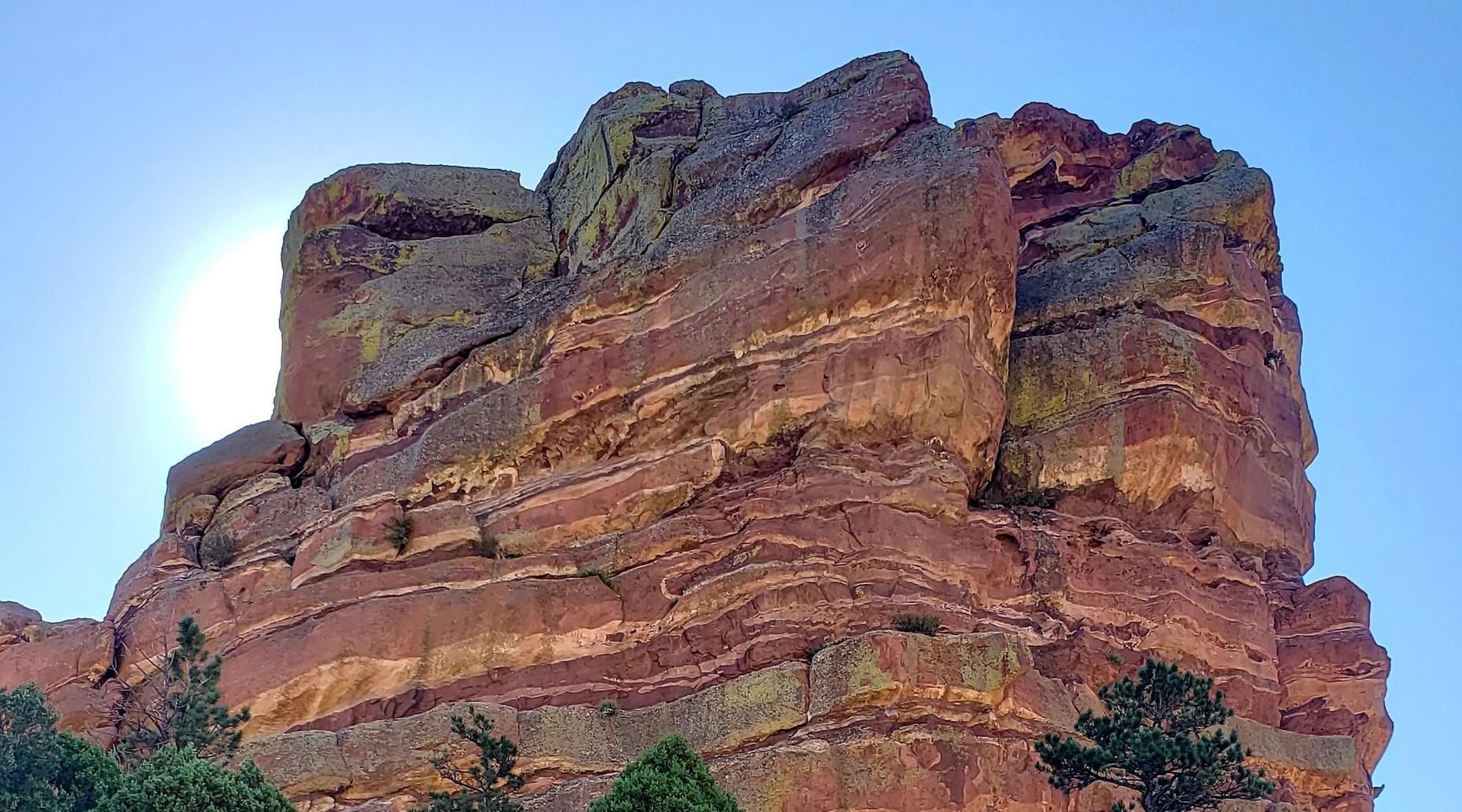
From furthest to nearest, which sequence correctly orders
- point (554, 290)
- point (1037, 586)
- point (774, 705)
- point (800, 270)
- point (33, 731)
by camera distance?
1. point (554, 290)
2. point (800, 270)
3. point (1037, 586)
4. point (774, 705)
5. point (33, 731)

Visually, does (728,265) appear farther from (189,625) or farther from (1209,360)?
(189,625)

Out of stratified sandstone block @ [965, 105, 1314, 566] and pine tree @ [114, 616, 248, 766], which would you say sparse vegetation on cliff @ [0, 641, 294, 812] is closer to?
pine tree @ [114, 616, 248, 766]

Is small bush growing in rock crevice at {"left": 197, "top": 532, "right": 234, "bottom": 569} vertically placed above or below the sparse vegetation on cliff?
above

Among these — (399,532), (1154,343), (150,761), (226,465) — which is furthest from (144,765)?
(1154,343)

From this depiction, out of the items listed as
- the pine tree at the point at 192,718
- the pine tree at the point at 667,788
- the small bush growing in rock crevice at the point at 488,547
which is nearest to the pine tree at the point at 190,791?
the pine tree at the point at 192,718

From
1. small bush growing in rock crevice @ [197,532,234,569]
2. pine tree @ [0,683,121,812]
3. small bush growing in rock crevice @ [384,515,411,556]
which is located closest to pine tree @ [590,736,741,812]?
pine tree @ [0,683,121,812]

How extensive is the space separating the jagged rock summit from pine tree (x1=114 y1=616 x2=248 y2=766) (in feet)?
5.33

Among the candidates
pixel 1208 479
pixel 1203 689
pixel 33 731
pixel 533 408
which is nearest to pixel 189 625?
pixel 33 731

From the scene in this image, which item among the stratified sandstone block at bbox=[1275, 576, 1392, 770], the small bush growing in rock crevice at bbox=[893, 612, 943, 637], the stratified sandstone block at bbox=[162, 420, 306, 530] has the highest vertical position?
the stratified sandstone block at bbox=[162, 420, 306, 530]

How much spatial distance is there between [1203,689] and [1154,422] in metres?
12.1

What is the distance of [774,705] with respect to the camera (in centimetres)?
3728

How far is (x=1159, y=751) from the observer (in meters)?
32.2

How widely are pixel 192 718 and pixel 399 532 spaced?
30.7 feet

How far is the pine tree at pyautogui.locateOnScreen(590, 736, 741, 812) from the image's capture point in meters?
29.3
